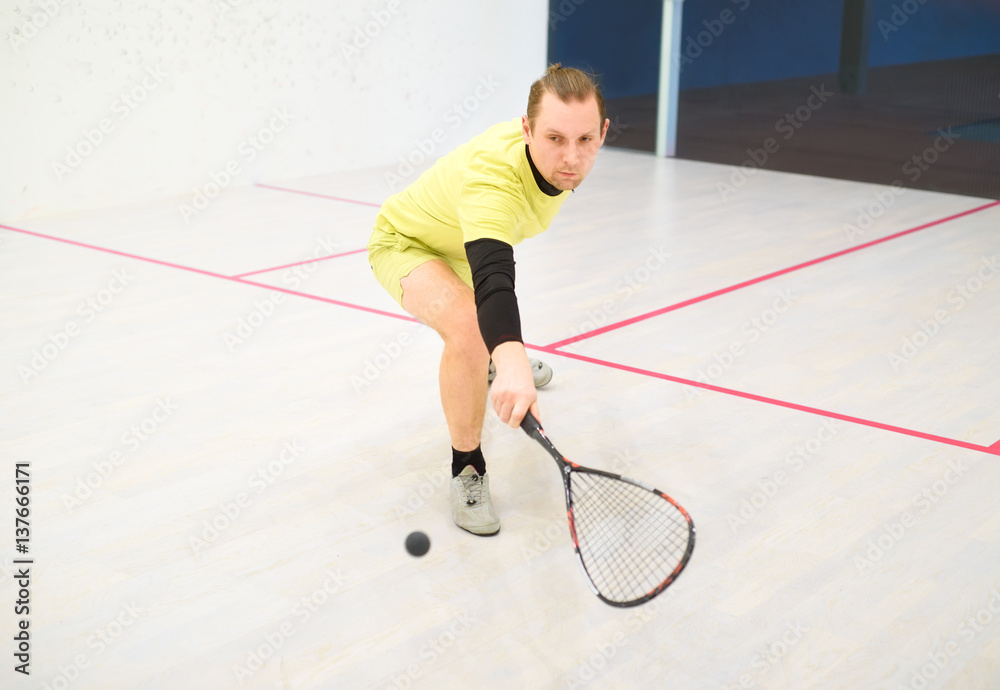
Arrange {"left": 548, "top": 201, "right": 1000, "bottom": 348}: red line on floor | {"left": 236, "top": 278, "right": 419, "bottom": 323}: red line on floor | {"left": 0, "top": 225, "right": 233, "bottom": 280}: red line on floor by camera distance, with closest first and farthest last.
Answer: {"left": 548, "top": 201, "right": 1000, "bottom": 348}: red line on floor
{"left": 236, "top": 278, "right": 419, "bottom": 323}: red line on floor
{"left": 0, "top": 225, "right": 233, "bottom": 280}: red line on floor

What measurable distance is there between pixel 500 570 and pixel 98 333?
189cm

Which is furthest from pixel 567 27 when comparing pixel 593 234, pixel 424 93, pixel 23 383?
pixel 23 383

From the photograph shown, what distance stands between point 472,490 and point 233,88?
13.4ft

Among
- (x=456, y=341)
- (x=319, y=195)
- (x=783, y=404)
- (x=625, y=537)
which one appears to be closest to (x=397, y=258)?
Answer: (x=456, y=341)

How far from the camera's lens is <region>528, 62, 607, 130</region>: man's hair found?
5.76 feet

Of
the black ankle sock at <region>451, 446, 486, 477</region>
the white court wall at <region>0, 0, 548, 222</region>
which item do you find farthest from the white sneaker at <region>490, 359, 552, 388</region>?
the white court wall at <region>0, 0, 548, 222</region>

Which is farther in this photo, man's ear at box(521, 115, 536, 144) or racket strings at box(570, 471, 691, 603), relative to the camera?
man's ear at box(521, 115, 536, 144)

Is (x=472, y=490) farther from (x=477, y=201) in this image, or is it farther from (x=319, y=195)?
(x=319, y=195)

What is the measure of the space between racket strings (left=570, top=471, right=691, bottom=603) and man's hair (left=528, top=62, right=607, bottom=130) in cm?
63

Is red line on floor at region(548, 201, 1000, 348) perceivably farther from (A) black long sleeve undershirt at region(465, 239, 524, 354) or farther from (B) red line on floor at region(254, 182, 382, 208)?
(B) red line on floor at region(254, 182, 382, 208)

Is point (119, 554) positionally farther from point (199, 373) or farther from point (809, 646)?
point (809, 646)

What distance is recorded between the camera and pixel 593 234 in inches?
184

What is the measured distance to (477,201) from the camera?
6.02ft

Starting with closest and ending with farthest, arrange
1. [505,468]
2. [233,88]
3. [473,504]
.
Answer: [473,504] → [505,468] → [233,88]
